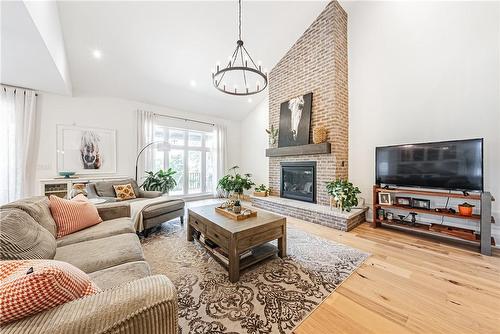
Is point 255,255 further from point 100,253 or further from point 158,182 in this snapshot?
point 158,182

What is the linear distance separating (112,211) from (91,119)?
3075 millimetres

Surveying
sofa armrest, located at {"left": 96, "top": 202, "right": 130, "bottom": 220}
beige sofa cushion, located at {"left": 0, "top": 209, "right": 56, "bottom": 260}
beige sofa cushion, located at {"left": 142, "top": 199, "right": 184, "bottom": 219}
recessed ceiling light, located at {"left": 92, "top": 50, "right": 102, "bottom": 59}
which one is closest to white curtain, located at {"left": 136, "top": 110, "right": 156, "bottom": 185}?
recessed ceiling light, located at {"left": 92, "top": 50, "right": 102, "bottom": 59}

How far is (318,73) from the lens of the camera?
403cm

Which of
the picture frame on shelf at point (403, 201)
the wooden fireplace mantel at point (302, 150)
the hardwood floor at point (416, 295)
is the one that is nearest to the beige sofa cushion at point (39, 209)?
the hardwood floor at point (416, 295)

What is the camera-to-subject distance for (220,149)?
6.16 metres

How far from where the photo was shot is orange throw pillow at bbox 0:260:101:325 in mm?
601

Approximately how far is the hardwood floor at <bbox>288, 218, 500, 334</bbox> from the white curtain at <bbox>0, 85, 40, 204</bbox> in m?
5.14

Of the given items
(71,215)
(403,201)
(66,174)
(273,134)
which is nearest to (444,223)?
(403,201)

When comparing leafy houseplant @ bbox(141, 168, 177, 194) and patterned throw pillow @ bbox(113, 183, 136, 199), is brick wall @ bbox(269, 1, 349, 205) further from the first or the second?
patterned throw pillow @ bbox(113, 183, 136, 199)

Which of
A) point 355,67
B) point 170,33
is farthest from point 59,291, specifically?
point 355,67

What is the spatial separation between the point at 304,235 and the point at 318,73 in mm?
3268

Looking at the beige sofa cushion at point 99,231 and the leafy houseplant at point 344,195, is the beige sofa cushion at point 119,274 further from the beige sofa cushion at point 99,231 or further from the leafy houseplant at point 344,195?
the leafy houseplant at point 344,195

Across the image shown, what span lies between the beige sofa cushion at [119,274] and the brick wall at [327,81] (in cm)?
342

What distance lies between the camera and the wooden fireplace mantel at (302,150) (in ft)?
12.3
